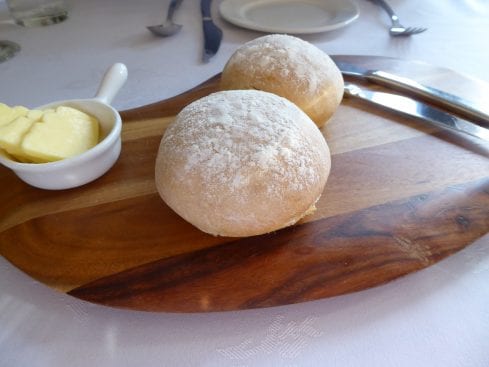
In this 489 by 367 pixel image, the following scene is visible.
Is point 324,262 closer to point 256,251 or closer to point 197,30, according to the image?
point 256,251

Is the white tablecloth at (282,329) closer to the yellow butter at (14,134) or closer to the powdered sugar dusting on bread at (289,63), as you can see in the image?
the yellow butter at (14,134)

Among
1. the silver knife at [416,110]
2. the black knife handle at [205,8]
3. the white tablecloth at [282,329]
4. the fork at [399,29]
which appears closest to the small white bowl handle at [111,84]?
the white tablecloth at [282,329]

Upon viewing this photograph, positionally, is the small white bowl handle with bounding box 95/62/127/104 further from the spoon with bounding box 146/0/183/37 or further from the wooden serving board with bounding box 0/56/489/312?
the spoon with bounding box 146/0/183/37

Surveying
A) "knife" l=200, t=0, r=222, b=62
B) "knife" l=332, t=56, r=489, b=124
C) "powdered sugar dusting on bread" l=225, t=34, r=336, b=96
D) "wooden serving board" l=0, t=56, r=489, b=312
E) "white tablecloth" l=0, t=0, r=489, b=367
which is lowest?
"white tablecloth" l=0, t=0, r=489, b=367

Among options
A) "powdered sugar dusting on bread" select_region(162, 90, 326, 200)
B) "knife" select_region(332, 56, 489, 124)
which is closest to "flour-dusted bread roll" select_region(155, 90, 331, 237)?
"powdered sugar dusting on bread" select_region(162, 90, 326, 200)

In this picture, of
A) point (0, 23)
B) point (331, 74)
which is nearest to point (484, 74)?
point (331, 74)

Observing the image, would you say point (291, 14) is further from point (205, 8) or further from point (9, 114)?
point (9, 114)
